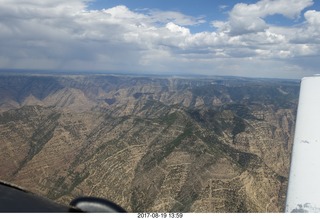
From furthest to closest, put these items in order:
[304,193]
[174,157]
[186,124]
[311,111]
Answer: [186,124] → [174,157] → [311,111] → [304,193]

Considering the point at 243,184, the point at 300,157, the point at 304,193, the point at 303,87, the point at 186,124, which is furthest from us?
the point at 186,124

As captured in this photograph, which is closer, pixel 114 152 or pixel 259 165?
pixel 259 165

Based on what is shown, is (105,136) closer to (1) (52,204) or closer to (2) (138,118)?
(2) (138,118)

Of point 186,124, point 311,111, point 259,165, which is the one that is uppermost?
point 311,111

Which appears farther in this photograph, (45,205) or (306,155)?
(306,155)

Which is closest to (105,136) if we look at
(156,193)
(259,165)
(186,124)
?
(186,124)

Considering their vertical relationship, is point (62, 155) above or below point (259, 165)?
below

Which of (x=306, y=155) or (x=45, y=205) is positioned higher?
(x=306, y=155)
